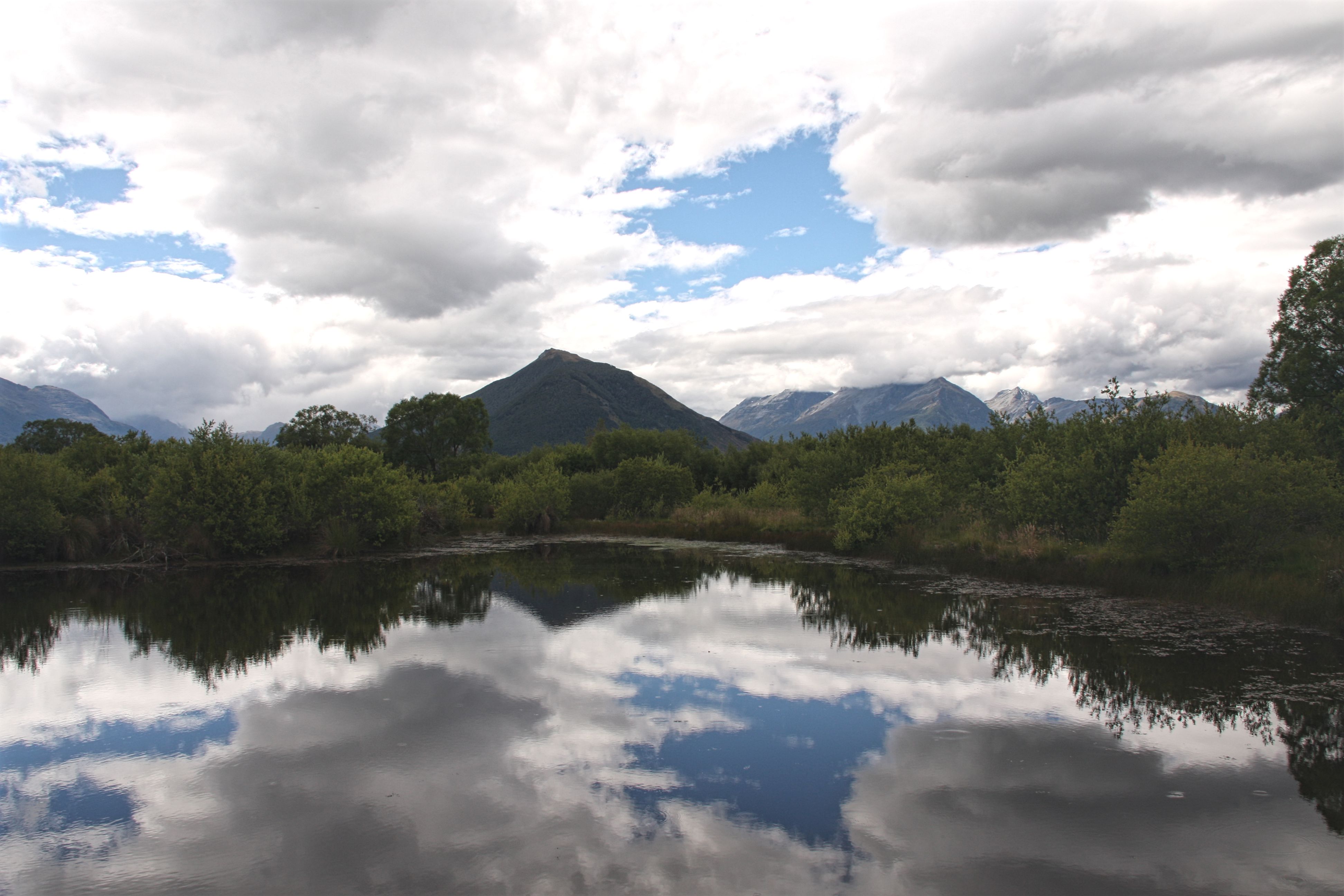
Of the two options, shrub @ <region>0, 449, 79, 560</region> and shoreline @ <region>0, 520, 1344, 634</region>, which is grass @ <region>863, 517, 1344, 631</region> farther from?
shrub @ <region>0, 449, 79, 560</region>

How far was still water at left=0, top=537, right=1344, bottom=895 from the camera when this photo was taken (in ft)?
20.8

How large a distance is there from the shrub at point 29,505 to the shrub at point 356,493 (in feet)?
25.1

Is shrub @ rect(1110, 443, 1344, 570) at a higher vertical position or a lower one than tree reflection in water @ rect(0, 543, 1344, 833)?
higher

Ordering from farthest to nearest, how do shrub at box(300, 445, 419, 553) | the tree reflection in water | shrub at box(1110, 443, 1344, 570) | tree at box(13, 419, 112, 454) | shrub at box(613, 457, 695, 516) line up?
tree at box(13, 419, 112, 454), shrub at box(613, 457, 695, 516), shrub at box(300, 445, 419, 553), shrub at box(1110, 443, 1344, 570), the tree reflection in water

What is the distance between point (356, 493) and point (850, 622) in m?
20.9

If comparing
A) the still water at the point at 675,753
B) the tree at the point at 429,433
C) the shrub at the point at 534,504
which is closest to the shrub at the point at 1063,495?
the still water at the point at 675,753

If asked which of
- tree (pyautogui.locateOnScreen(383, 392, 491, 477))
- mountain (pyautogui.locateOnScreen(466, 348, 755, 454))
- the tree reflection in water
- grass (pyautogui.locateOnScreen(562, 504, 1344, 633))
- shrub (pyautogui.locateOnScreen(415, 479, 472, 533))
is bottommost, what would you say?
the tree reflection in water

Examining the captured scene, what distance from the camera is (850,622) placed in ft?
53.7

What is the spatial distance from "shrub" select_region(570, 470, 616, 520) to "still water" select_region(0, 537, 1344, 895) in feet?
93.8

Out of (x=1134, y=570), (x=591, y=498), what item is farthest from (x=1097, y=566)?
(x=591, y=498)

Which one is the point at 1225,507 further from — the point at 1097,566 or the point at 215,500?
the point at 215,500

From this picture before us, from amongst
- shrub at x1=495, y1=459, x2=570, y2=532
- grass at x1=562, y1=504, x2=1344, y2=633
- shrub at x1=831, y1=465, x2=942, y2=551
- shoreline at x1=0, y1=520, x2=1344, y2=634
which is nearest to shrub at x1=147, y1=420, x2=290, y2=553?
shoreline at x1=0, y1=520, x2=1344, y2=634

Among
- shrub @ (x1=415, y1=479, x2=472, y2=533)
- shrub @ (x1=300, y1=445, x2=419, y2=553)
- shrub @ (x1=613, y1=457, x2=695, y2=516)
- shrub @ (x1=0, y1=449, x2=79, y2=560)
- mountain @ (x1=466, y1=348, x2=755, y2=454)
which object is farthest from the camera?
mountain @ (x1=466, y1=348, x2=755, y2=454)

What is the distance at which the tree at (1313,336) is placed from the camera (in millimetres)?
32625
